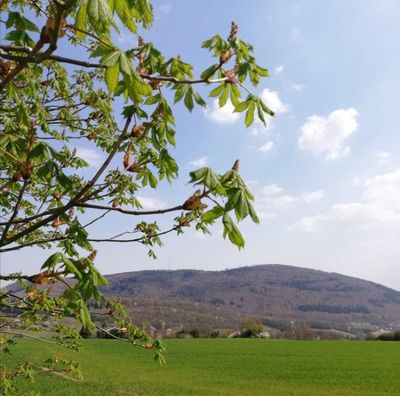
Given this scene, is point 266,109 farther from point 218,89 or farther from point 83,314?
point 83,314

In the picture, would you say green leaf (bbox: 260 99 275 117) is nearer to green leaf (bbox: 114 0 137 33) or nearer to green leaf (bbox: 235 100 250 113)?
green leaf (bbox: 235 100 250 113)

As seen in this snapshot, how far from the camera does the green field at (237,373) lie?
25594 millimetres

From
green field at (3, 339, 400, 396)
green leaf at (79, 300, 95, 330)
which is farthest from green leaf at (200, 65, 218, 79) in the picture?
green field at (3, 339, 400, 396)

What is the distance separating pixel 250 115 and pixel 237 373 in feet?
114

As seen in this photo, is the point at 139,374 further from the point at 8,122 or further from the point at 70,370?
the point at 8,122

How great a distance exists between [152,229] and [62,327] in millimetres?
2667

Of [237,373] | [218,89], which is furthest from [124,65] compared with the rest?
[237,373]

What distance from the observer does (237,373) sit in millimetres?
34469

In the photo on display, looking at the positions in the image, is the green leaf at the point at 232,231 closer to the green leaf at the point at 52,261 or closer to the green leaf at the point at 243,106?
the green leaf at the point at 52,261

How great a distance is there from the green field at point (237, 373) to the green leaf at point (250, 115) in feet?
77.2

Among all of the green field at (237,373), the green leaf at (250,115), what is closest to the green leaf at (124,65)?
the green leaf at (250,115)

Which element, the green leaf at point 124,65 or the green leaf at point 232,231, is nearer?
the green leaf at point 124,65

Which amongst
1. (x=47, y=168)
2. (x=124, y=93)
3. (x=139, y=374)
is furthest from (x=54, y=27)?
(x=139, y=374)

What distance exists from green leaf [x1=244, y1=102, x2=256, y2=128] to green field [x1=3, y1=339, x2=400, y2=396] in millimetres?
23536
